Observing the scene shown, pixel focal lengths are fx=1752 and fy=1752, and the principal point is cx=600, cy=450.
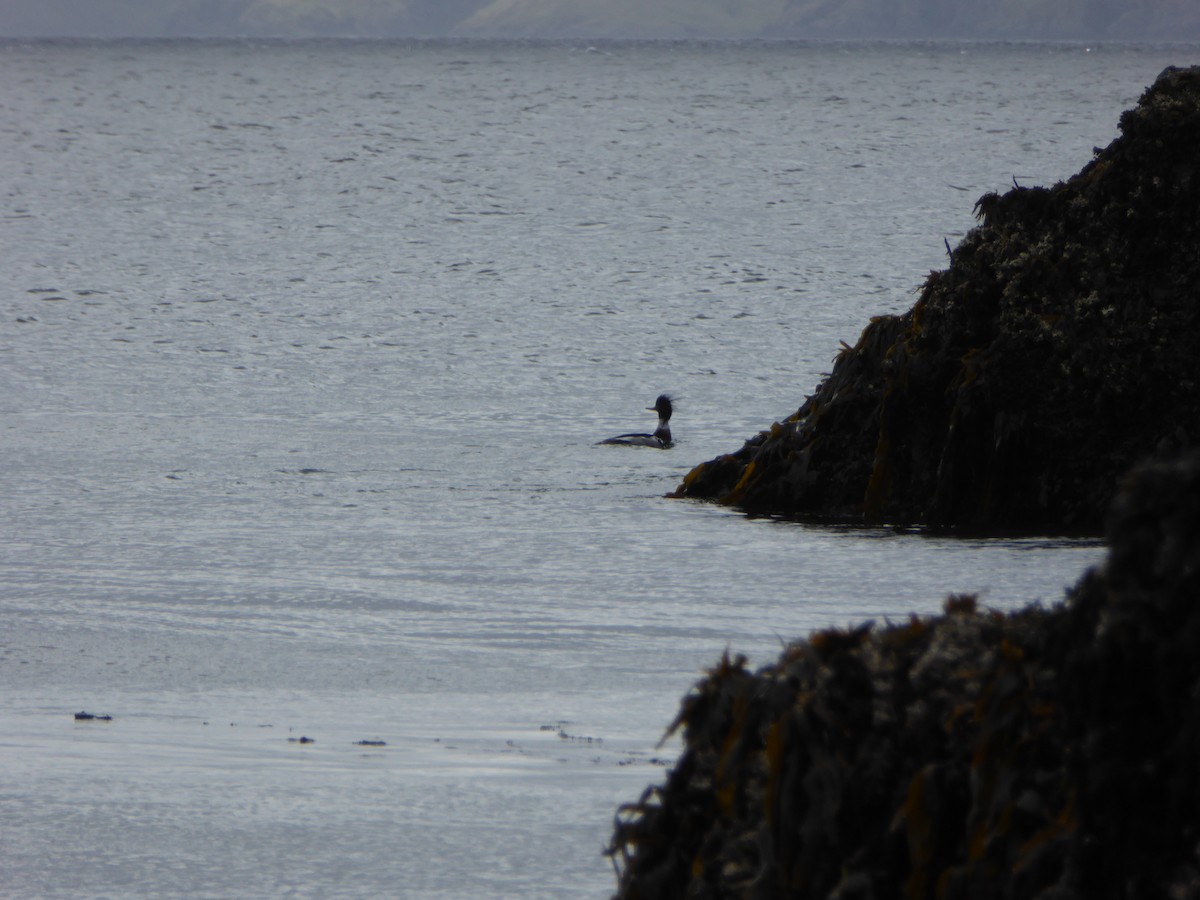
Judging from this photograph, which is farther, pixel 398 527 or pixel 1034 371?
pixel 398 527

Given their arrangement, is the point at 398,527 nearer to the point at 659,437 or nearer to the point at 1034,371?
the point at 1034,371

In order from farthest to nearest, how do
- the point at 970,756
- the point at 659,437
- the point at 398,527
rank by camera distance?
the point at 659,437 → the point at 398,527 → the point at 970,756

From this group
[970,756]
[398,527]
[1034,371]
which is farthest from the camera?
[398,527]

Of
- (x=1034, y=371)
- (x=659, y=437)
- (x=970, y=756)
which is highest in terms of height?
(x=1034, y=371)

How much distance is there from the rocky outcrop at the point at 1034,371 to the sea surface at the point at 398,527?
67 centimetres

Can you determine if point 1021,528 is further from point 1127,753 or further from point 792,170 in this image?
point 792,170

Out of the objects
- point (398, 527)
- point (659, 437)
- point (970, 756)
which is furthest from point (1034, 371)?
point (970, 756)

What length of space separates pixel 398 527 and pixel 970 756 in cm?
668

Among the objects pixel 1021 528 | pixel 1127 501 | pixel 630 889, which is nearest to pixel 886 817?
pixel 630 889

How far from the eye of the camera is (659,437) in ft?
43.4

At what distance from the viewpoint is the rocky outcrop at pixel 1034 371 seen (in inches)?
357

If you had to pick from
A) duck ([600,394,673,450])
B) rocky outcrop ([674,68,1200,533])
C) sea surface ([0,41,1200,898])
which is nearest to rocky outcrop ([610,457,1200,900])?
sea surface ([0,41,1200,898])

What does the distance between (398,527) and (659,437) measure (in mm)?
4080

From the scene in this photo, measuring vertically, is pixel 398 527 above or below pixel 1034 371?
below
